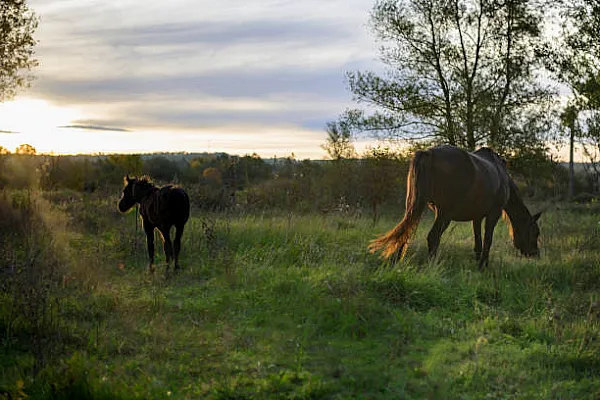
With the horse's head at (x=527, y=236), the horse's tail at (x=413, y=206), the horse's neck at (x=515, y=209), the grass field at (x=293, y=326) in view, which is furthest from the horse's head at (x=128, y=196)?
the horse's head at (x=527, y=236)

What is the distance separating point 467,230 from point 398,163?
198 inches

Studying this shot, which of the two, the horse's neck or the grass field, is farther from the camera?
the horse's neck

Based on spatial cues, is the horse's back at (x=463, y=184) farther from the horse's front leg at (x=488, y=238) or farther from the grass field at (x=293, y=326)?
the grass field at (x=293, y=326)

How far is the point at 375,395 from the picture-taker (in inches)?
196

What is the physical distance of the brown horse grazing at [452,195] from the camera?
942 centimetres

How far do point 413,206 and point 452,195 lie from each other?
3.02 feet

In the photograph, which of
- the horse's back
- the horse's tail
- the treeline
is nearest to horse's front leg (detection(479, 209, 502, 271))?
the horse's back

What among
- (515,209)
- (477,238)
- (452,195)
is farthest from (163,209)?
(515,209)

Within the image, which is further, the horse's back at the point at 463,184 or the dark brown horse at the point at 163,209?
the horse's back at the point at 463,184

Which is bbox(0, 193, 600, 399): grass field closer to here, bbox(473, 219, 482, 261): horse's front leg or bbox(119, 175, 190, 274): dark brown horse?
bbox(473, 219, 482, 261): horse's front leg

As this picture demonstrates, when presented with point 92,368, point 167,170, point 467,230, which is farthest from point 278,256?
point 167,170

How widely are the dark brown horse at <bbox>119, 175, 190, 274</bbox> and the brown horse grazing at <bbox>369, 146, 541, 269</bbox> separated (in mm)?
3171

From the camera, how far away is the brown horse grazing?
942cm

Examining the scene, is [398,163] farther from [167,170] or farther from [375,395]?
[167,170]
